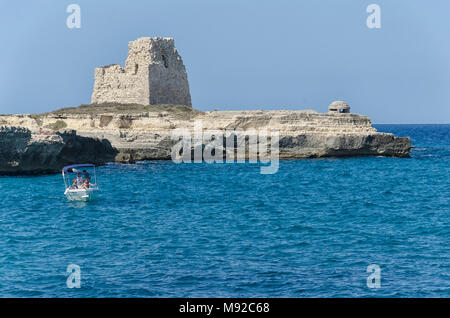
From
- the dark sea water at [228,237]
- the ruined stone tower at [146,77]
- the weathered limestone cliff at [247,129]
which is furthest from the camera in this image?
the ruined stone tower at [146,77]

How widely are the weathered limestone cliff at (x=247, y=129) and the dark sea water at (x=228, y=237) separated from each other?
9.55 metres

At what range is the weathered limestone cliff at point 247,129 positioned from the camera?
139ft

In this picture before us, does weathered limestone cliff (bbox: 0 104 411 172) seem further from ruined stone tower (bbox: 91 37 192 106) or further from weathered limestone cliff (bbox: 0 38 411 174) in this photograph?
ruined stone tower (bbox: 91 37 192 106)
